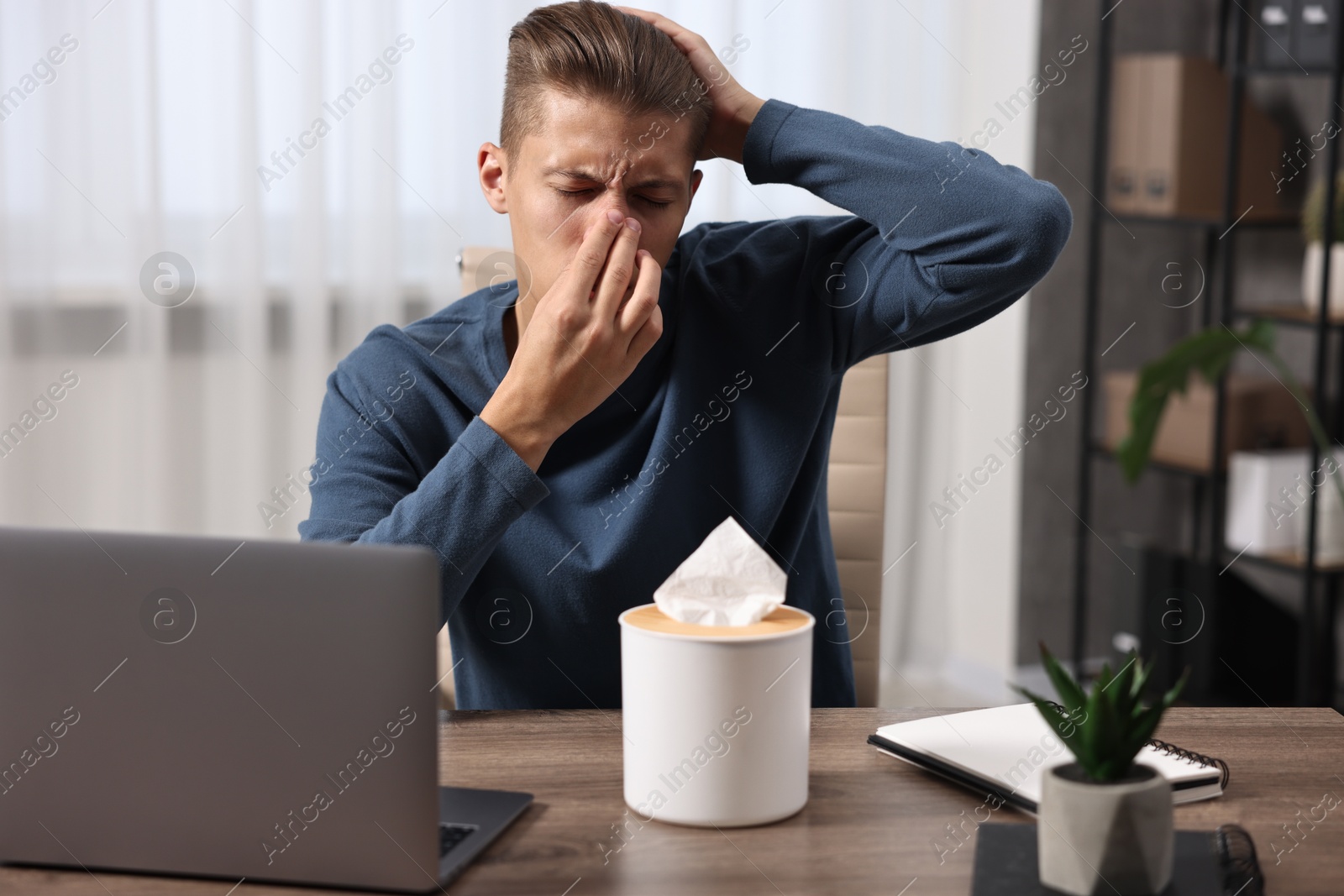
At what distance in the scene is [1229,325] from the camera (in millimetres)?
2641

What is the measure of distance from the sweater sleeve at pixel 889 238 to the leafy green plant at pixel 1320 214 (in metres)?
1.35

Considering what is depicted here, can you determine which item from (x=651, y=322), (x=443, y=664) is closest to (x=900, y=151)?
(x=651, y=322)

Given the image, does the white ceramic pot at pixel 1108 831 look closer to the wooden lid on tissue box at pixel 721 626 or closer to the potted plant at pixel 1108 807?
the potted plant at pixel 1108 807

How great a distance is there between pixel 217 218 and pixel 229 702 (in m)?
1.76

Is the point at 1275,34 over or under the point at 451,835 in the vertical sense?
over

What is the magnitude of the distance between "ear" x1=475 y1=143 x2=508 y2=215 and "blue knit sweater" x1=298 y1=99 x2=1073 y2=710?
0.11 metres

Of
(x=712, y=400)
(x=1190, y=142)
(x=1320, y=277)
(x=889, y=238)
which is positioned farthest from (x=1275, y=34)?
(x=712, y=400)

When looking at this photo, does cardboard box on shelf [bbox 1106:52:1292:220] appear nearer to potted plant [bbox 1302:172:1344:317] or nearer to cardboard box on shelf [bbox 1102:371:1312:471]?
potted plant [bbox 1302:172:1344:317]

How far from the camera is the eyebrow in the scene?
1145 mm

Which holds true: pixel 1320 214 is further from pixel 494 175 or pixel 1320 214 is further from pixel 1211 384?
pixel 494 175

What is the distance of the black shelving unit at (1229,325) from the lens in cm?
234

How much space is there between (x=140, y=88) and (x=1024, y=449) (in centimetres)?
205

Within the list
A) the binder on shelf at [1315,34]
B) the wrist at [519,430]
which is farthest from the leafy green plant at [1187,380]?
the wrist at [519,430]

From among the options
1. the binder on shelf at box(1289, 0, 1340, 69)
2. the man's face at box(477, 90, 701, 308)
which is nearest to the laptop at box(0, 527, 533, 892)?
the man's face at box(477, 90, 701, 308)
